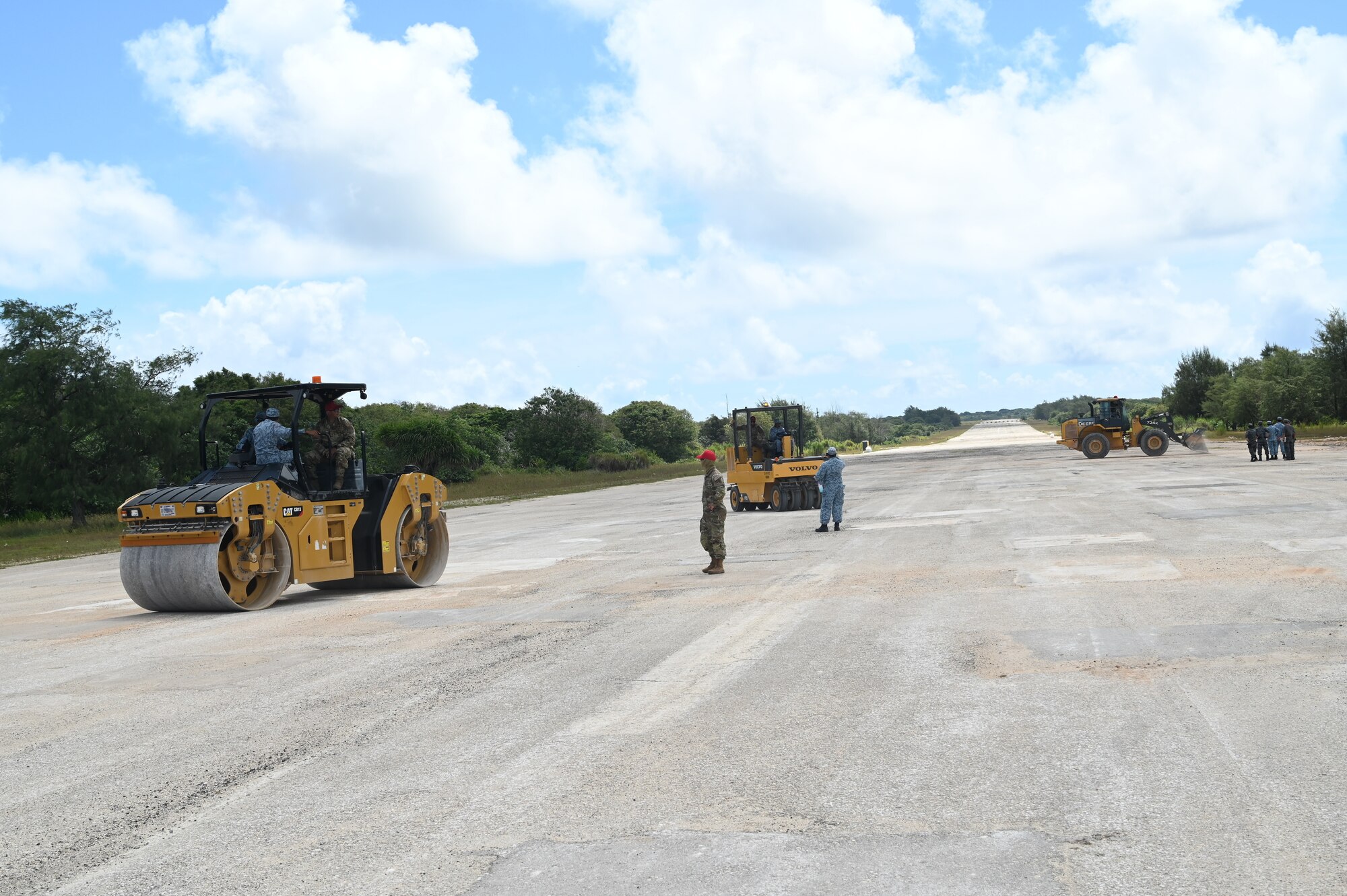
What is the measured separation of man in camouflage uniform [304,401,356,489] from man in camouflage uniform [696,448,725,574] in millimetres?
4463

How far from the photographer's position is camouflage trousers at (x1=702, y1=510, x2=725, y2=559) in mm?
15094

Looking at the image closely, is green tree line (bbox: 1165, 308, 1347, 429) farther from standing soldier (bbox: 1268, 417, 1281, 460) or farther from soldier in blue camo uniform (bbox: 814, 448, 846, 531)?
soldier in blue camo uniform (bbox: 814, 448, 846, 531)

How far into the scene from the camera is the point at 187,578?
42.8ft

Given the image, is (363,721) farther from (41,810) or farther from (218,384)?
(218,384)

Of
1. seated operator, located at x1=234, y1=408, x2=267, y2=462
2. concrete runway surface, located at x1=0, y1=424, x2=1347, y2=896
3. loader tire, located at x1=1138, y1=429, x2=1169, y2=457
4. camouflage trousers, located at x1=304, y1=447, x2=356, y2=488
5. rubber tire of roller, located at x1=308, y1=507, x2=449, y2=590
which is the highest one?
seated operator, located at x1=234, y1=408, x2=267, y2=462

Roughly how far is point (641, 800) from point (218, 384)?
65.0 meters

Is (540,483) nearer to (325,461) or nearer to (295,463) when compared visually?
(325,461)

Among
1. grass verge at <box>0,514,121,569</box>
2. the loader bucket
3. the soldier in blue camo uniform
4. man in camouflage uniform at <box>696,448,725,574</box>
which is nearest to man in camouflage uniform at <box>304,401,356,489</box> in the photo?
man in camouflage uniform at <box>696,448,725,574</box>

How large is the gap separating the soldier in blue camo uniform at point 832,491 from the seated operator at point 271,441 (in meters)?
10.3

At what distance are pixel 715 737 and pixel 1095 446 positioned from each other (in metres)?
47.0

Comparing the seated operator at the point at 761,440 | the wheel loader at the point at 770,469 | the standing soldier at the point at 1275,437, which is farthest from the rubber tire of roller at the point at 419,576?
the standing soldier at the point at 1275,437

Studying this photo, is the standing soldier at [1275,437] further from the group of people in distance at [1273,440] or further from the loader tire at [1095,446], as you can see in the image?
the loader tire at [1095,446]

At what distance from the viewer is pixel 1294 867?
438cm

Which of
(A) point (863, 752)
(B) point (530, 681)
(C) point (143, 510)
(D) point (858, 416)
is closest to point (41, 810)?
(B) point (530, 681)
